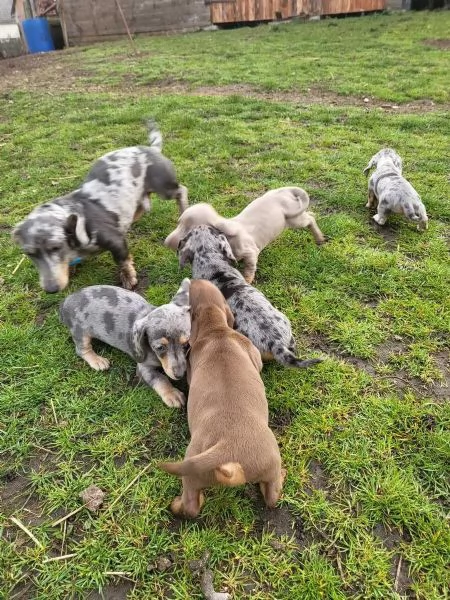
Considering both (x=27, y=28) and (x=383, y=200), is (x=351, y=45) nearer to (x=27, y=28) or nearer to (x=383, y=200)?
A: (x=383, y=200)

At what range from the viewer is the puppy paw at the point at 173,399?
347cm

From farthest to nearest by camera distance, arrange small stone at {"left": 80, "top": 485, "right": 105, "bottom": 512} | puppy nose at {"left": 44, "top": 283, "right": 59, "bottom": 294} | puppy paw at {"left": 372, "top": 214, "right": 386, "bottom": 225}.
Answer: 1. puppy paw at {"left": 372, "top": 214, "right": 386, "bottom": 225}
2. puppy nose at {"left": 44, "top": 283, "right": 59, "bottom": 294}
3. small stone at {"left": 80, "top": 485, "right": 105, "bottom": 512}

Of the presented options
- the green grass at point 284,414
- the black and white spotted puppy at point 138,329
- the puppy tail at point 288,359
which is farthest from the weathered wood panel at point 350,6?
the puppy tail at point 288,359

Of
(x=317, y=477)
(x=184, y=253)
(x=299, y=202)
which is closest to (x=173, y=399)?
(x=317, y=477)

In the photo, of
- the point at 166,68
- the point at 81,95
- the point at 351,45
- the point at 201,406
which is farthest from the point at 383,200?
the point at 351,45

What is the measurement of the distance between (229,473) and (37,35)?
2508cm

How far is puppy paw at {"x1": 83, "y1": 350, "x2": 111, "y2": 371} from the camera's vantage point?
3.88 meters

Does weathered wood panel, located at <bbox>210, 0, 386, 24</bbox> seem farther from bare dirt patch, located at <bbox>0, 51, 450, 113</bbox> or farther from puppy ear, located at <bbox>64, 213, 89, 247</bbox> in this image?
puppy ear, located at <bbox>64, 213, 89, 247</bbox>

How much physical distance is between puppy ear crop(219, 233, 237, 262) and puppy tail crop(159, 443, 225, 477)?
2453 mm

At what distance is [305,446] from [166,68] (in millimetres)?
→ 14047

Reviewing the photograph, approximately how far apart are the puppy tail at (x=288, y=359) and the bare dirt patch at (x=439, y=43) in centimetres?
1446

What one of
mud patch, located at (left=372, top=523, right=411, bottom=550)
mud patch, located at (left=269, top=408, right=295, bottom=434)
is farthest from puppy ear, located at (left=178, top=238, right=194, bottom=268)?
mud patch, located at (left=372, top=523, right=411, bottom=550)

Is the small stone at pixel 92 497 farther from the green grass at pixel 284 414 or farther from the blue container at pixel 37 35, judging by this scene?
the blue container at pixel 37 35

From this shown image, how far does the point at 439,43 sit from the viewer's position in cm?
1451
